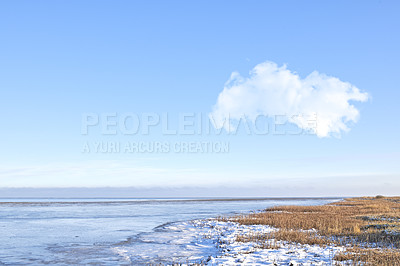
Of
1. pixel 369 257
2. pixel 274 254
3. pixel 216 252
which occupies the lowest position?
pixel 216 252

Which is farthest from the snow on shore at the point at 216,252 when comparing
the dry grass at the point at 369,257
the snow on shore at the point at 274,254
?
the dry grass at the point at 369,257

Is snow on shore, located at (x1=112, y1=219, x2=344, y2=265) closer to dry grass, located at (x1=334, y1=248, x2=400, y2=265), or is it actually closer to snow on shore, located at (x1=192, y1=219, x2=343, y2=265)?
snow on shore, located at (x1=192, y1=219, x2=343, y2=265)

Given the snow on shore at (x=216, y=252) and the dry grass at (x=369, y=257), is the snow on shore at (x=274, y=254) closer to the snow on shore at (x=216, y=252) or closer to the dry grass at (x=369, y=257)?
the snow on shore at (x=216, y=252)

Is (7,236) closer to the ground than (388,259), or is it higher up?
closer to the ground

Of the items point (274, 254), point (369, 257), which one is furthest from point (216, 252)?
point (369, 257)

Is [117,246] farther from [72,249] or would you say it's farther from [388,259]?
[388,259]

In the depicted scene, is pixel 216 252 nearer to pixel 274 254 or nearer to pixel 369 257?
pixel 274 254

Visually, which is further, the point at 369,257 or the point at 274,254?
the point at 274,254

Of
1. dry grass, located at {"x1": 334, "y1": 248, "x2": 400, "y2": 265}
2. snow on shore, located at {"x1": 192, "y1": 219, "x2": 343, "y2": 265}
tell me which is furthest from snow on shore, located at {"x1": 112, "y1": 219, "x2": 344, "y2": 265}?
dry grass, located at {"x1": 334, "y1": 248, "x2": 400, "y2": 265}

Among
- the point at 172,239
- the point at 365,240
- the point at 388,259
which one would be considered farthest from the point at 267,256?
the point at 172,239

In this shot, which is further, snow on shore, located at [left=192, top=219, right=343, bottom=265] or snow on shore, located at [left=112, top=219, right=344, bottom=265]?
snow on shore, located at [left=112, top=219, right=344, bottom=265]

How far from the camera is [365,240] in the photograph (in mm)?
17859

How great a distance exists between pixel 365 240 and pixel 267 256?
7.23 m

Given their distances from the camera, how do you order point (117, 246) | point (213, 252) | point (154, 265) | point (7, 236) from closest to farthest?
point (154, 265)
point (213, 252)
point (117, 246)
point (7, 236)
